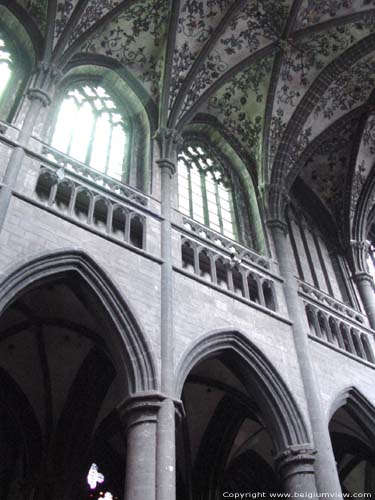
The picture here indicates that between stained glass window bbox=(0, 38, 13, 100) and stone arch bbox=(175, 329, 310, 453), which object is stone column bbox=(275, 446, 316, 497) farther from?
stained glass window bbox=(0, 38, 13, 100)

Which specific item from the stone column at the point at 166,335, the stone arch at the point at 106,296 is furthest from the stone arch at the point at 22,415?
the stone column at the point at 166,335

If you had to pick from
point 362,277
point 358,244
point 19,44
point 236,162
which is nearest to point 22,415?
point 19,44

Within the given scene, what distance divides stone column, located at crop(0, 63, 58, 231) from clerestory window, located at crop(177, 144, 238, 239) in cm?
351

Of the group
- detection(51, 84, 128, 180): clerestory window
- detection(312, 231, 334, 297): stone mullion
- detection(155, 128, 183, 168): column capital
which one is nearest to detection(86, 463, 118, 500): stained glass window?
detection(51, 84, 128, 180): clerestory window

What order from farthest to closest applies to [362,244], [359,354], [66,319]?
1. [362,244]
2. [359,354]
3. [66,319]

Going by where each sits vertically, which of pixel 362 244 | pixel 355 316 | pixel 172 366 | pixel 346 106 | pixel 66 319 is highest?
pixel 346 106

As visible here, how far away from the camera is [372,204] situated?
1580 cm

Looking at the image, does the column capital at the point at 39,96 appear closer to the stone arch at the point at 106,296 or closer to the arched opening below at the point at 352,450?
the stone arch at the point at 106,296

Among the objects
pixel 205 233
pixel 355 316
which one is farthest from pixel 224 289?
pixel 355 316

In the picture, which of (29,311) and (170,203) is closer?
(29,311)

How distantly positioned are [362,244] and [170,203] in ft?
22.1

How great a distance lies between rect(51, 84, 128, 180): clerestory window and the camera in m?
11.0

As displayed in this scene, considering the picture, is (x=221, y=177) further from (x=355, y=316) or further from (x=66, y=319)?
(x=66, y=319)

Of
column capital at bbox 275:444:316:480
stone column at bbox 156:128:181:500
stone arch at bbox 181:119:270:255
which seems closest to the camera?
stone column at bbox 156:128:181:500
